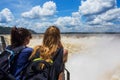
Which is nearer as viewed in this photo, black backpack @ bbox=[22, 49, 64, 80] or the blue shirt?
black backpack @ bbox=[22, 49, 64, 80]

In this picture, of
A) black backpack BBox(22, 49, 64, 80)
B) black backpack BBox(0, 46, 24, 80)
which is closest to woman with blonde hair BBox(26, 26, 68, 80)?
black backpack BBox(22, 49, 64, 80)

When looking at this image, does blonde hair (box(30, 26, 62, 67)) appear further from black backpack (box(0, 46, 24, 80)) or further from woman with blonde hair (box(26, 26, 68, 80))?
black backpack (box(0, 46, 24, 80))

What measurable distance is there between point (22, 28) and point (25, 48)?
27 centimetres

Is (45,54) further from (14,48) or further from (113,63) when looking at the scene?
(113,63)

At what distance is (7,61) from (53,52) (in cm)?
61

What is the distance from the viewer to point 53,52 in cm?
477

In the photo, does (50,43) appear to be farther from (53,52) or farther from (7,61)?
(7,61)

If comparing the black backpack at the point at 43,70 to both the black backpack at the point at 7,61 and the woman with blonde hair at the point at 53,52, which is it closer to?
the woman with blonde hair at the point at 53,52

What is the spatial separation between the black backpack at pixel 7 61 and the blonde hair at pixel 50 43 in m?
0.25

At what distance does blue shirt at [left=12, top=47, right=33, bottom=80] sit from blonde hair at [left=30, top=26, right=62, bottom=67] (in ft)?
0.36

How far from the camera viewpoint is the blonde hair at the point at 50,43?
478 centimetres

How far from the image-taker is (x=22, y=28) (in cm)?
480

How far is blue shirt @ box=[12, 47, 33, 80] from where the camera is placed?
474 centimetres

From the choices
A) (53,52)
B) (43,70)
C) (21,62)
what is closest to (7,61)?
(21,62)
